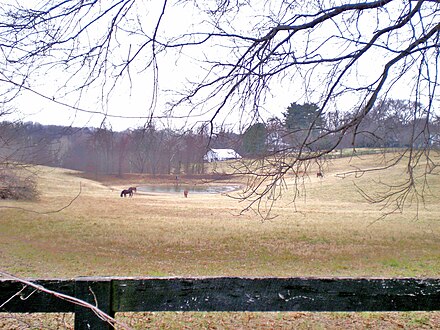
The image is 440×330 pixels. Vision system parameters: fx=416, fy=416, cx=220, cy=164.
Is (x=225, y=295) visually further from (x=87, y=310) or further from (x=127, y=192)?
(x=127, y=192)

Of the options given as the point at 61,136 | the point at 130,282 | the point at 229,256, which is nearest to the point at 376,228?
the point at 229,256

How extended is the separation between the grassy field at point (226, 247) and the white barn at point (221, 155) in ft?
3.51

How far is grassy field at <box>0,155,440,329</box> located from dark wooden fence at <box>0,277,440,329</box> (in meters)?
3.30

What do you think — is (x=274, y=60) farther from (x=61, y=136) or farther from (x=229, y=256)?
(x=229, y=256)

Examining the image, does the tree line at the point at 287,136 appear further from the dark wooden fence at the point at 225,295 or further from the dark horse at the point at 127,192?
the dark horse at the point at 127,192

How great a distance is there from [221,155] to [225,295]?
319 centimetres

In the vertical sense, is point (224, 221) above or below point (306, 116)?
below

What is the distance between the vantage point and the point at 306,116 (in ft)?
18.2

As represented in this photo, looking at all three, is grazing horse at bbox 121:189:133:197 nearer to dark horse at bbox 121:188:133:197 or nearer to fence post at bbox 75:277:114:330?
dark horse at bbox 121:188:133:197

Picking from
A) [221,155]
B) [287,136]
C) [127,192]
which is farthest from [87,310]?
[127,192]

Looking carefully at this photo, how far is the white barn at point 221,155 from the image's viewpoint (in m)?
5.48

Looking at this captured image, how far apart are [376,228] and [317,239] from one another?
405 cm

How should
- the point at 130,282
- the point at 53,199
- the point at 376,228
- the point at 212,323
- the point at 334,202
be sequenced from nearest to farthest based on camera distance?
1. the point at 130,282
2. the point at 212,323
3. the point at 376,228
4. the point at 53,199
5. the point at 334,202

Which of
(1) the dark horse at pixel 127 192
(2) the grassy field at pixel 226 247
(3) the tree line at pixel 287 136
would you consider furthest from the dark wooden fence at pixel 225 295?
(1) the dark horse at pixel 127 192
